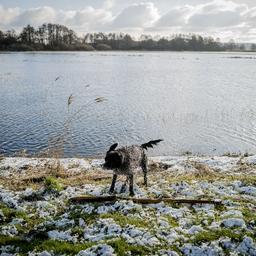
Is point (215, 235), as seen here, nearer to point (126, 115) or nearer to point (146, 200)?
point (146, 200)

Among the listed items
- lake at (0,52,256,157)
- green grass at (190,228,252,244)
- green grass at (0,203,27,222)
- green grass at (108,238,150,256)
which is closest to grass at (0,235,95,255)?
green grass at (108,238,150,256)

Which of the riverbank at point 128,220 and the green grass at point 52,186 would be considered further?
the green grass at point 52,186

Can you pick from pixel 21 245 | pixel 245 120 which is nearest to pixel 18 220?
pixel 21 245

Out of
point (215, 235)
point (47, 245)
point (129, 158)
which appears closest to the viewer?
point (47, 245)

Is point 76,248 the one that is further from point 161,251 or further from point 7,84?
point 7,84

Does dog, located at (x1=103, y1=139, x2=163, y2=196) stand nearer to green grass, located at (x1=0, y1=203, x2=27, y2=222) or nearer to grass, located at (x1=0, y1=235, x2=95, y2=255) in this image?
green grass, located at (x1=0, y1=203, x2=27, y2=222)

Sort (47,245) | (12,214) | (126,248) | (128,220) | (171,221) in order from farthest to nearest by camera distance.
Result: (12,214) < (171,221) < (128,220) < (47,245) < (126,248)

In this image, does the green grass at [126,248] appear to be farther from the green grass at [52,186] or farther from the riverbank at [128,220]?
the green grass at [52,186]

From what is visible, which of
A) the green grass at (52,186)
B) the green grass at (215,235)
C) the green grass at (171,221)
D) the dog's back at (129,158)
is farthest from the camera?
the green grass at (52,186)

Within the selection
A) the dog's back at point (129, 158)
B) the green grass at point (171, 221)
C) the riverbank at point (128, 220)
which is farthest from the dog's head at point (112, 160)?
the green grass at point (171, 221)

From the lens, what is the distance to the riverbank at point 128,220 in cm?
812

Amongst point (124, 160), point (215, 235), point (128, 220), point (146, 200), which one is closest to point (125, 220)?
point (128, 220)

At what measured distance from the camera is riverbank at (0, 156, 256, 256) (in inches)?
320

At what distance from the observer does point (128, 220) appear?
30.1 feet
